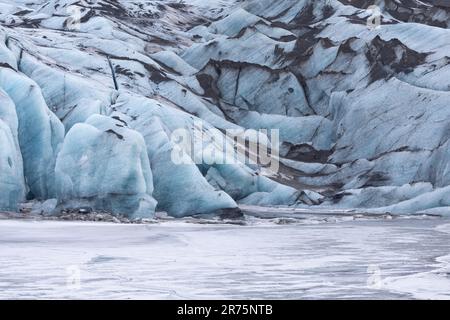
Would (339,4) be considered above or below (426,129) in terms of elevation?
above

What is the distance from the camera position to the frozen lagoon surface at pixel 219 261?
41.2 feet

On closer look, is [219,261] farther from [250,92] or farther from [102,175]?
[250,92]

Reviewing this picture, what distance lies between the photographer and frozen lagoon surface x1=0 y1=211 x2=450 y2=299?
1257 centimetres

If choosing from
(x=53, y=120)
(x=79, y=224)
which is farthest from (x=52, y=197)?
(x=79, y=224)

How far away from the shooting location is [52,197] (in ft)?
99.2

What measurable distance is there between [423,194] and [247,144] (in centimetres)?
1208

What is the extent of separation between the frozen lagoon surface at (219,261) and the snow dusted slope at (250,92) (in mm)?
6321

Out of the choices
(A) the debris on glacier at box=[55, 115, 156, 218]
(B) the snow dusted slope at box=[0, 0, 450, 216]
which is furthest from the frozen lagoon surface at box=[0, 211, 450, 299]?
(B) the snow dusted slope at box=[0, 0, 450, 216]

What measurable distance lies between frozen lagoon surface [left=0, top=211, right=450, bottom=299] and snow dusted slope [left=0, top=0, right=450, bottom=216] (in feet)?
20.7

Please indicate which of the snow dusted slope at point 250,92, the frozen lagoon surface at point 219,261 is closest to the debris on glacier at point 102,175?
the snow dusted slope at point 250,92

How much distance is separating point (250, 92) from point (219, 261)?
3479cm

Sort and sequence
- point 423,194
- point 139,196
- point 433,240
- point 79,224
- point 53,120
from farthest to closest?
point 423,194
point 53,120
point 139,196
point 79,224
point 433,240

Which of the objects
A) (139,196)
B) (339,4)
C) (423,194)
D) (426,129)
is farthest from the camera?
(339,4)

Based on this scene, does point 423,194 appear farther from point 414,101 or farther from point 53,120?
point 53,120
